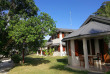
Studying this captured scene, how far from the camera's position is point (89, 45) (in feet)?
35.3

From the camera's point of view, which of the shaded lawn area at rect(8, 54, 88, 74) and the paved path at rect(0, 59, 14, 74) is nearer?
the shaded lawn area at rect(8, 54, 88, 74)

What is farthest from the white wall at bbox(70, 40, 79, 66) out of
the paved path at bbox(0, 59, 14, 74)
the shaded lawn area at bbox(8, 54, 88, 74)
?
the paved path at bbox(0, 59, 14, 74)

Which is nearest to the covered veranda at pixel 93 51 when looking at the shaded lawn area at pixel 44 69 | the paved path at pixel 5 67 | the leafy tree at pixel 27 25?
the shaded lawn area at pixel 44 69

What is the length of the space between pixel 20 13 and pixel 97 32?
9813 mm

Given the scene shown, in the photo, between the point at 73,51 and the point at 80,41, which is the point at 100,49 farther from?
the point at 73,51

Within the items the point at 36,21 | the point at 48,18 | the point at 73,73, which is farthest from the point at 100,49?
the point at 36,21

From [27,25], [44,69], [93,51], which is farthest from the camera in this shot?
[27,25]

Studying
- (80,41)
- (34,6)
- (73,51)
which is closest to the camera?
(73,51)

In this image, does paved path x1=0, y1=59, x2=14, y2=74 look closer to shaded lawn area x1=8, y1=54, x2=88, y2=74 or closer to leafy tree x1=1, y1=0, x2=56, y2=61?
shaded lawn area x1=8, y1=54, x2=88, y2=74

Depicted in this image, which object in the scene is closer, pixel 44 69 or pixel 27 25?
pixel 44 69

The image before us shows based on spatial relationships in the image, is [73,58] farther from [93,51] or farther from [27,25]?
[27,25]

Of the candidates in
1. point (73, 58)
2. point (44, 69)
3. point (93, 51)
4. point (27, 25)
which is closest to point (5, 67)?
point (44, 69)

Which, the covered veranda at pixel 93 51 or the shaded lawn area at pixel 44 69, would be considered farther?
the covered veranda at pixel 93 51

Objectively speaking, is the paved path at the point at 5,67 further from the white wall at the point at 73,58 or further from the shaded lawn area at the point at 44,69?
the white wall at the point at 73,58
